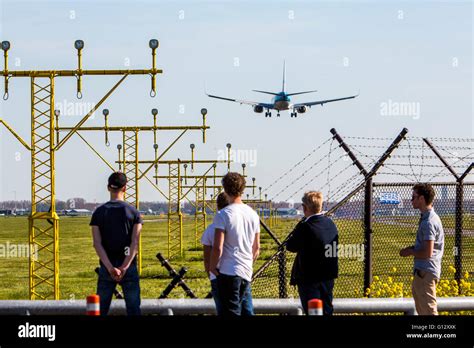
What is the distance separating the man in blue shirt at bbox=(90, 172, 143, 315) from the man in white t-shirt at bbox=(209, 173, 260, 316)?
3.14 feet

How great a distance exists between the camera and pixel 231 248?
909 cm

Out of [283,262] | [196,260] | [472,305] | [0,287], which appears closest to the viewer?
[472,305]

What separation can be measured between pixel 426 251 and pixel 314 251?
141 cm

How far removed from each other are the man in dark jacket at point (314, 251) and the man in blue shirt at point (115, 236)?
1586 mm

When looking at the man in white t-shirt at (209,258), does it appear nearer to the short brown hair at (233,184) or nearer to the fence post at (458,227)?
the short brown hair at (233,184)

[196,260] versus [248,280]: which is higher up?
[248,280]

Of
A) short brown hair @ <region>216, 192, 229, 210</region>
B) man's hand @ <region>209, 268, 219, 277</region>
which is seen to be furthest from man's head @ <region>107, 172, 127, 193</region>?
man's hand @ <region>209, 268, 219, 277</region>

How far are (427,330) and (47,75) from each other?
1473 cm

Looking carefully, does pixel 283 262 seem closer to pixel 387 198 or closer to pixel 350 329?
pixel 387 198

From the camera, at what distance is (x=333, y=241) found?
9.60 m

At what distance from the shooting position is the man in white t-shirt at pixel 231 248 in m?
9.05

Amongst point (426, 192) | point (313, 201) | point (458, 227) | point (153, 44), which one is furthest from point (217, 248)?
point (153, 44)

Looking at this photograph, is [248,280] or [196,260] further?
[196,260]

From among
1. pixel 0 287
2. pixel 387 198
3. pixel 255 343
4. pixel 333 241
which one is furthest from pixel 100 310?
pixel 0 287
